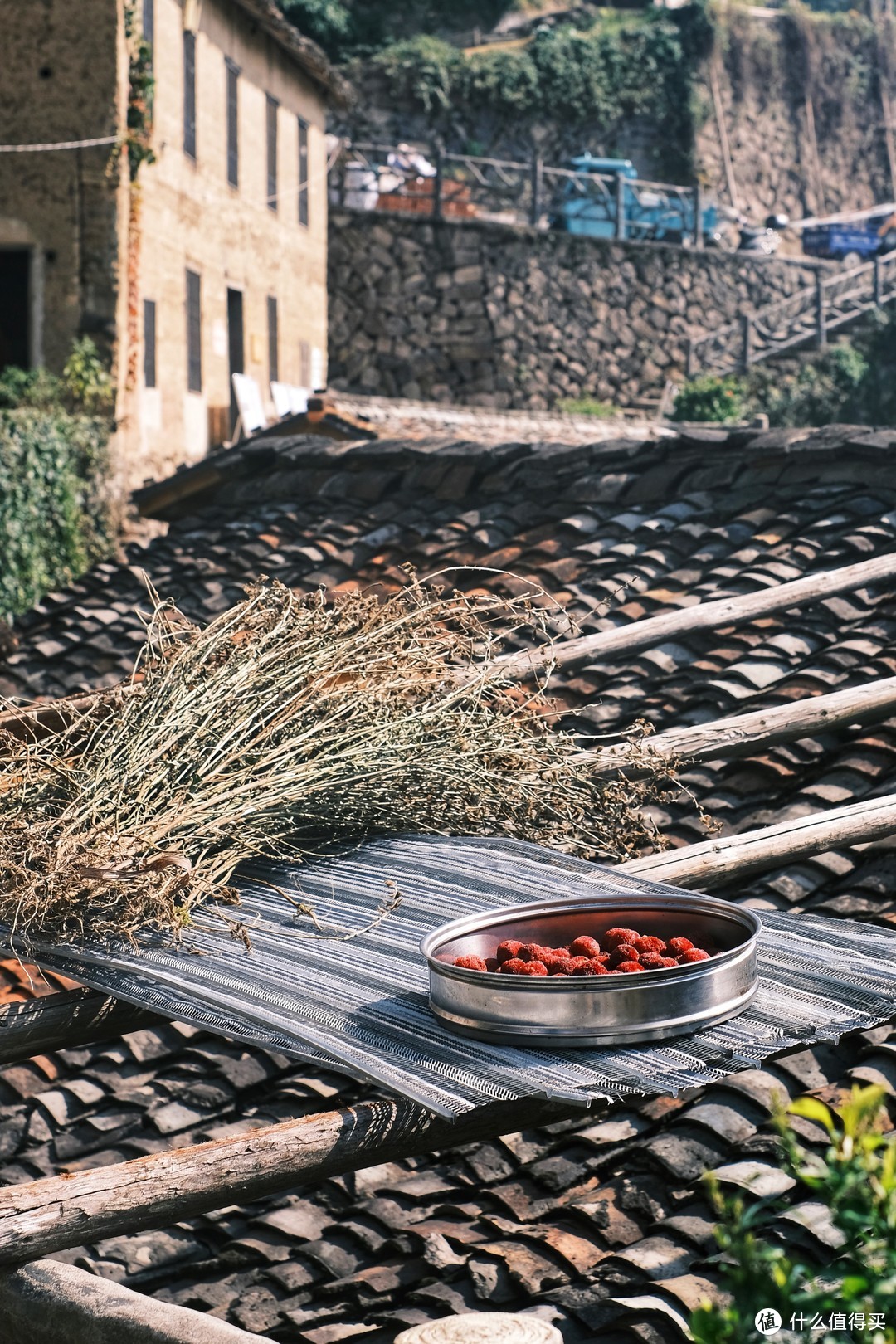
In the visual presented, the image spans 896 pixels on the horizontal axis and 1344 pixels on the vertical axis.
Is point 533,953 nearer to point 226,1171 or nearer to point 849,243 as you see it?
point 226,1171

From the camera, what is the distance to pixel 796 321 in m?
28.3

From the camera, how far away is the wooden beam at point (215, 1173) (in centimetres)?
220

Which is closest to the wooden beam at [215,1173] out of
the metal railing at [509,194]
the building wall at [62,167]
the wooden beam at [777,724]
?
the wooden beam at [777,724]

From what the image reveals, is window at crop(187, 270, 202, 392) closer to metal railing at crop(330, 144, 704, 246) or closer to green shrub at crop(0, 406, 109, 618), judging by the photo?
green shrub at crop(0, 406, 109, 618)

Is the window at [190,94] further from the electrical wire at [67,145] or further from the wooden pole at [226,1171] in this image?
the wooden pole at [226,1171]

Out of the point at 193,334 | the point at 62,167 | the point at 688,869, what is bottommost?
the point at 688,869

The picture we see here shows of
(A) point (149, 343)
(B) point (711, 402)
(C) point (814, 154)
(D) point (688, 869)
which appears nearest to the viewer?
(D) point (688, 869)

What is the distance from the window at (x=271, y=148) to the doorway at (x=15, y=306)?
18.4 ft

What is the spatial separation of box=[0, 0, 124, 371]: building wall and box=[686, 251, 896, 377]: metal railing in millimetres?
15561

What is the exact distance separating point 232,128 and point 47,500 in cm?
680

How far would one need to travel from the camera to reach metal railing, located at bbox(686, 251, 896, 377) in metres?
27.2

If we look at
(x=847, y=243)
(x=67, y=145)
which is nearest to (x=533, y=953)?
(x=67, y=145)

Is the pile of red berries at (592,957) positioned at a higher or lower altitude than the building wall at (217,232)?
lower

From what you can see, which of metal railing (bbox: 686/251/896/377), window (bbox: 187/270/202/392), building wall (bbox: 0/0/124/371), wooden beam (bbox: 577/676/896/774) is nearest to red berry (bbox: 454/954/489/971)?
wooden beam (bbox: 577/676/896/774)
